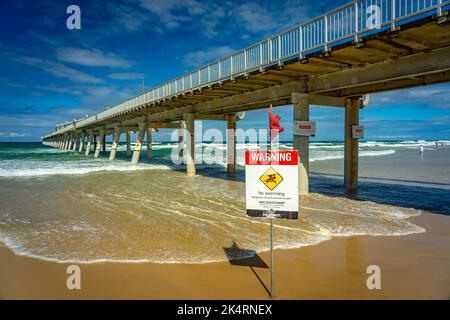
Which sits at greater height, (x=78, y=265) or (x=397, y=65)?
(x=397, y=65)

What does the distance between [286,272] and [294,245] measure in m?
1.51

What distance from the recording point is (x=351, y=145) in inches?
564

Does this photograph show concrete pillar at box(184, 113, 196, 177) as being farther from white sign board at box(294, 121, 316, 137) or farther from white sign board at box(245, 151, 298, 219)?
white sign board at box(245, 151, 298, 219)

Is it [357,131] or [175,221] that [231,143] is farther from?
[175,221]

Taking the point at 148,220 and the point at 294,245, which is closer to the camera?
the point at 294,245

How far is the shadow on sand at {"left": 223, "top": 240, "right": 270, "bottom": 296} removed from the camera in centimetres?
539

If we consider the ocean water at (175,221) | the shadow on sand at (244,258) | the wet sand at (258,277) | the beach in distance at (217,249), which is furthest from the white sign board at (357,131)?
the shadow on sand at (244,258)

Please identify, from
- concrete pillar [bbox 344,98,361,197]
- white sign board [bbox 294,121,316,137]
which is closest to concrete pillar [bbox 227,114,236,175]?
concrete pillar [bbox 344,98,361,197]

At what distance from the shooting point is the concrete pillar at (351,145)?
14250mm

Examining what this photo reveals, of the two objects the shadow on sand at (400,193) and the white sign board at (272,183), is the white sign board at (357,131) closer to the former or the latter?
the shadow on sand at (400,193)

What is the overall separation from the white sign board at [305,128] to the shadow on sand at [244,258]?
7.43m
